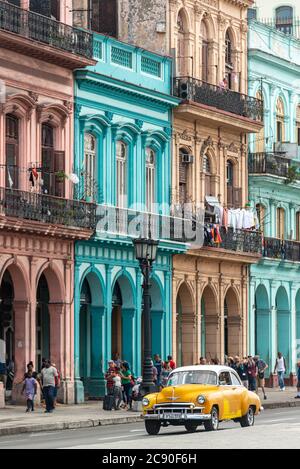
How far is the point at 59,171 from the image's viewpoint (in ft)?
166

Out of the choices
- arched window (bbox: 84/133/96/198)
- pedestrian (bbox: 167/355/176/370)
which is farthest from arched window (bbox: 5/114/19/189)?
pedestrian (bbox: 167/355/176/370)

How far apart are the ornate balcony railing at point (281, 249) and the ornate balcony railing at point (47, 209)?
50.0ft

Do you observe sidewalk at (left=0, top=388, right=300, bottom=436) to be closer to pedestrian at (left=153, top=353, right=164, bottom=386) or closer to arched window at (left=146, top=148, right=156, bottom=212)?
pedestrian at (left=153, top=353, right=164, bottom=386)

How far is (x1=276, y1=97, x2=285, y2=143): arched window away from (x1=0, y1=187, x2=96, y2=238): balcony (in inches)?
707

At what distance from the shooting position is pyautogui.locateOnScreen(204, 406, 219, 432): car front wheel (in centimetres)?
3694

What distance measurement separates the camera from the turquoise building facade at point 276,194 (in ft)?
213

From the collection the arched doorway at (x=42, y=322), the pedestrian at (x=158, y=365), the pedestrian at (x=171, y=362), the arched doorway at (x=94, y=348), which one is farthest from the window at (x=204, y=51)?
the arched doorway at (x=42, y=322)

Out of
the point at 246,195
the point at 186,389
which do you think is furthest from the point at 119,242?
the point at 186,389

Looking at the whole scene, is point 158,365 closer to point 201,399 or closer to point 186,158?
point 186,158

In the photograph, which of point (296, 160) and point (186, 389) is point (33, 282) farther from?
point (296, 160)

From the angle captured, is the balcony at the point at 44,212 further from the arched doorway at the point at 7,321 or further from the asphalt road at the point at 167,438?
the asphalt road at the point at 167,438

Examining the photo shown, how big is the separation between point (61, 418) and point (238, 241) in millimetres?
19385

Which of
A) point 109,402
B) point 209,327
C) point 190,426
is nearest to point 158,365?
point 109,402
